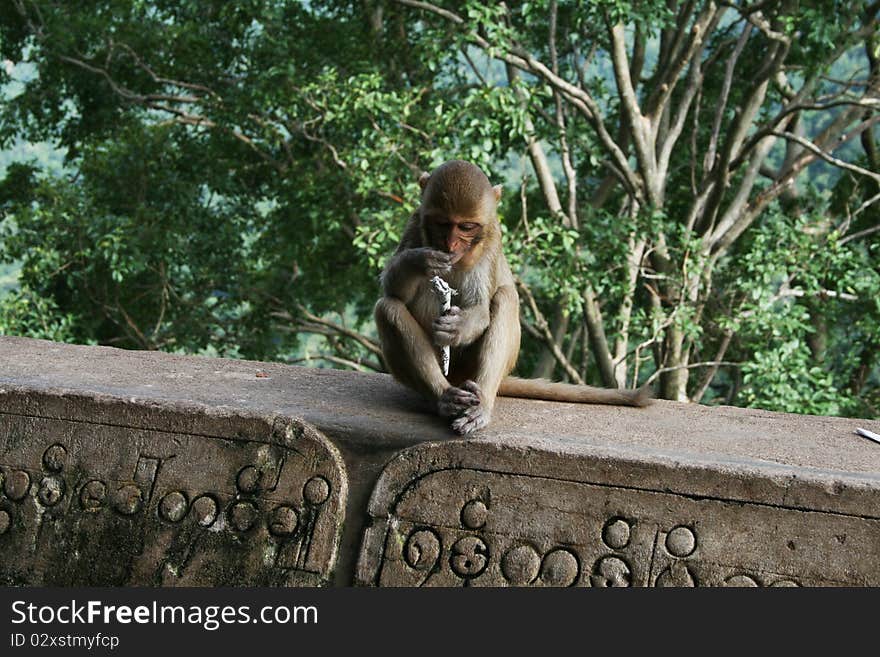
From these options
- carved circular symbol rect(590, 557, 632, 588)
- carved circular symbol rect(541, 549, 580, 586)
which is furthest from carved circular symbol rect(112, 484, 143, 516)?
carved circular symbol rect(590, 557, 632, 588)

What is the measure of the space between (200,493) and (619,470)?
1.15 m

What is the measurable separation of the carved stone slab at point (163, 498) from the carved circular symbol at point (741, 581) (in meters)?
1.02

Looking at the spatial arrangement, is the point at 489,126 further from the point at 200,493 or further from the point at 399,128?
the point at 200,493

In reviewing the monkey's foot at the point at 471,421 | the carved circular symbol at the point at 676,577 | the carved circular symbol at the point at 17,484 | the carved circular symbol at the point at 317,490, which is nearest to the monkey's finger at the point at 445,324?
the monkey's foot at the point at 471,421

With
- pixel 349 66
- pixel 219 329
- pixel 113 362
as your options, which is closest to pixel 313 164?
pixel 349 66

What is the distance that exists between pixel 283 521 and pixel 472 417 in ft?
1.93

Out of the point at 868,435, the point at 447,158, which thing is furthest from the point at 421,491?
the point at 447,158

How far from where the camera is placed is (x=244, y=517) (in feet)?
9.20

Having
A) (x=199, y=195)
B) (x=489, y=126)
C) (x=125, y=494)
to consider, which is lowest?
(x=125, y=494)

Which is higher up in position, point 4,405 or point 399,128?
point 399,128

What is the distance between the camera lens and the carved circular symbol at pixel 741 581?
8.30 ft

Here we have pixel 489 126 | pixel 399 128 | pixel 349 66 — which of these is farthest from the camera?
pixel 349 66

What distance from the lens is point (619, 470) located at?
2602mm

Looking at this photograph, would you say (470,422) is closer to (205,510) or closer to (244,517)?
(244,517)
